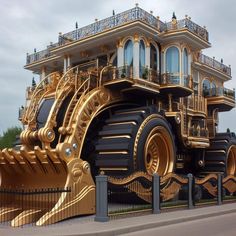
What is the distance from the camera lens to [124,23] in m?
21.2

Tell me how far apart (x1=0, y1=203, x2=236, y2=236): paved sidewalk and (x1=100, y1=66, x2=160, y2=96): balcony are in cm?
632

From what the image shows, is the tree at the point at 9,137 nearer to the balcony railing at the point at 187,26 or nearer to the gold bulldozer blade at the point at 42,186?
the balcony railing at the point at 187,26

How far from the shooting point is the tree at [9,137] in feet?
173

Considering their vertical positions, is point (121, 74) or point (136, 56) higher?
point (136, 56)

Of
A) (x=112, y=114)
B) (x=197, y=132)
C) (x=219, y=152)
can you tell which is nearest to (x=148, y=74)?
(x=112, y=114)

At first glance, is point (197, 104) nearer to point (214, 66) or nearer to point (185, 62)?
point (185, 62)

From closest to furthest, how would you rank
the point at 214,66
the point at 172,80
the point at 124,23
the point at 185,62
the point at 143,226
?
the point at 143,226
the point at 124,23
the point at 172,80
the point at 185,62
the point at 214,66

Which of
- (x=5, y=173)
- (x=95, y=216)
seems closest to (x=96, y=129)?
(x=5, y=173)

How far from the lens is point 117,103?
21.6 meters

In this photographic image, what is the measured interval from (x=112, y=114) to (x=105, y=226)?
8.36 metres

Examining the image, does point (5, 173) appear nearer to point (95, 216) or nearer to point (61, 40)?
point (95, 216)

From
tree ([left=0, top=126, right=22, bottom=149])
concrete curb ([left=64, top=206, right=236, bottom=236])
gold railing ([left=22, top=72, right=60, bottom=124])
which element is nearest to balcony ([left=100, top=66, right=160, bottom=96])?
gold railing ([left=22, top=72, right=60, bottom=124])

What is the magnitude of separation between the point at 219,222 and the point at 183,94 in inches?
348

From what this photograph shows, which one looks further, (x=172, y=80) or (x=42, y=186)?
(x=172, y=80)
